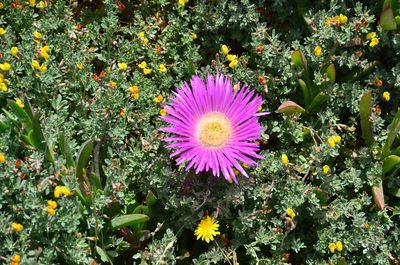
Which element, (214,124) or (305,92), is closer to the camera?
(214,124)

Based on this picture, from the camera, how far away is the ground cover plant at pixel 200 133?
2270 millimetres

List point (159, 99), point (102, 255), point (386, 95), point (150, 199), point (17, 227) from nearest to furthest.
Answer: point (17, 227)
point (102, 255)
point (150, 199)
point (159, 99)
point (386, 95)

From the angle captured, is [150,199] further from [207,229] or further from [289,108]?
[289,108]

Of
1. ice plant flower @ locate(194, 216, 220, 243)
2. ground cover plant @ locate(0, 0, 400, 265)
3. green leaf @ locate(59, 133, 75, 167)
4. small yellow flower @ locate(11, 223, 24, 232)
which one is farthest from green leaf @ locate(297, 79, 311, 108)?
small yellow flower @ locate(11, 223, 24, 232)

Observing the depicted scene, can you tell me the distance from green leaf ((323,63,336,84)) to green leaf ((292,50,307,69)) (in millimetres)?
97

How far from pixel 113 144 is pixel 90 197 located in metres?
0.30

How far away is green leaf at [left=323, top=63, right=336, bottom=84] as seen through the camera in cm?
259

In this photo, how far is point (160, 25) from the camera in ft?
9.45

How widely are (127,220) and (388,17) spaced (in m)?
1.42

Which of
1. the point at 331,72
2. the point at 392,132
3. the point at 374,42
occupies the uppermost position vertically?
the point at 374,42

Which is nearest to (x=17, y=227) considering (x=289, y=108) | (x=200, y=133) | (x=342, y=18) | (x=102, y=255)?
(x=102, y=255)

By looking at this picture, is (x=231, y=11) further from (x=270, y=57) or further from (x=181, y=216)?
(x=181, y=216)

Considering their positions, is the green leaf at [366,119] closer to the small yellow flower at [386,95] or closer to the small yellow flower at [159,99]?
the small yellow flower at [386,95]

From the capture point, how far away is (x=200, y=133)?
2416mm
